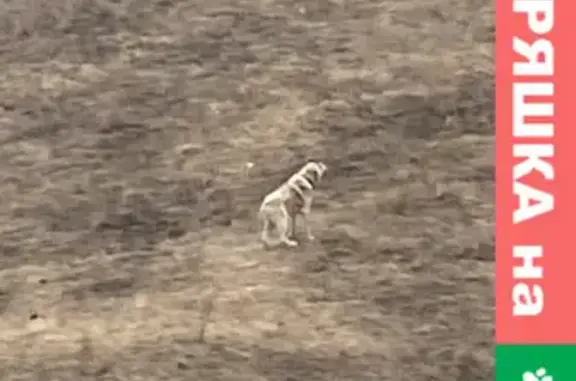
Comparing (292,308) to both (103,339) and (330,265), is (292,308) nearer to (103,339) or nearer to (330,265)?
(330,265)

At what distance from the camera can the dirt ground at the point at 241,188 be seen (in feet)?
2.31

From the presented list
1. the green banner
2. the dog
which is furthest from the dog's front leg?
the green banner

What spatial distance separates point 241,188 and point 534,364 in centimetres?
28

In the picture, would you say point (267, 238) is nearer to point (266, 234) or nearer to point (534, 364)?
point (266, 234)

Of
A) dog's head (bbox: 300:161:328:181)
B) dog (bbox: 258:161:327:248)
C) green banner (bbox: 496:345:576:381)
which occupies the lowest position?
green banner (bbox: 496:345:576:381)

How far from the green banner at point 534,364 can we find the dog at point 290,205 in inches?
7.4

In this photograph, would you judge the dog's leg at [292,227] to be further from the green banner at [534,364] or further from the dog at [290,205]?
the green banner at [534,364]

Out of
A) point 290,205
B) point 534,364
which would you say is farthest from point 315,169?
point 534,364

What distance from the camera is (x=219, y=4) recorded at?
726 millimetres

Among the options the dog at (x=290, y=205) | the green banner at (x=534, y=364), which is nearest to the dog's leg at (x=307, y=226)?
the dog at (x=290, y=205)

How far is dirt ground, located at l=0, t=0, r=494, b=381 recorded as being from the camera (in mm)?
705

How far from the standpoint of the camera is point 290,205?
0.70m

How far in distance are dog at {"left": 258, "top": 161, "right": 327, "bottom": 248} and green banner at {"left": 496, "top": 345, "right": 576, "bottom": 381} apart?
187 mm

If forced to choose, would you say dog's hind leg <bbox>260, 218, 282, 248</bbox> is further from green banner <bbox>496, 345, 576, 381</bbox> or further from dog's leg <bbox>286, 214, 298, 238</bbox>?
green banner <bbox>496, 345, 576, 381</bbox>
